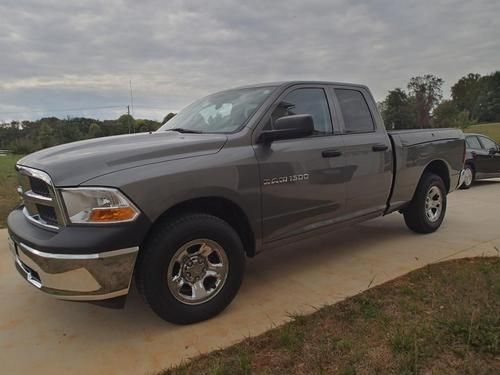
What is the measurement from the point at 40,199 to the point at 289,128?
1910 mm

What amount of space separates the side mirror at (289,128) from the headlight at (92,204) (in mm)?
1315

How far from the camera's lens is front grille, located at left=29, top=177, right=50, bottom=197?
8.95 feet

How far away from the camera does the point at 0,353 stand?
273 cm

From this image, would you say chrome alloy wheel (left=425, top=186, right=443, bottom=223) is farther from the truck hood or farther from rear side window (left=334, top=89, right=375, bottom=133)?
the truck hood

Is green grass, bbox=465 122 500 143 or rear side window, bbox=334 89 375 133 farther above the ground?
rear side window, bbox=334 89 375 133

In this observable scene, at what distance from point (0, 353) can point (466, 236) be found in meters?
5.15

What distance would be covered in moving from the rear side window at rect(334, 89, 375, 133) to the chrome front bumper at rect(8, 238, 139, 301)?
2.67m

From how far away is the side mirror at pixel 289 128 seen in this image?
319 centimetres

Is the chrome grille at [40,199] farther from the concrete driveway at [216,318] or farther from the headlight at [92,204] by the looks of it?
the concrete driveway at [216,318]

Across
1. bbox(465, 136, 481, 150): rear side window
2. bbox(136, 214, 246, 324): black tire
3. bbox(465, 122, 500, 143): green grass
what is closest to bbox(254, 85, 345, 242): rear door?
bbox(136, 214, 246, 324): black tire

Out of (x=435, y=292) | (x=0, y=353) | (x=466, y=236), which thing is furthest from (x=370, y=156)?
(x=0, y=353)

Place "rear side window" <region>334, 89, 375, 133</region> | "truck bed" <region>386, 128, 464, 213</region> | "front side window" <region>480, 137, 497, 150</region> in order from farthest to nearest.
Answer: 1. "front side window" <region>480, 137, 497, 150</region>
2. "truck bed" <region>386, 128, 464, 213</region>
3. "rear side window" <region>334, 89, 375, 133</region>

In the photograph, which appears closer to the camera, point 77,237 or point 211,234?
point 77,237

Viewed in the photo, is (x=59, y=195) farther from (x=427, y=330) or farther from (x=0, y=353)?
(x=427, y=330)
